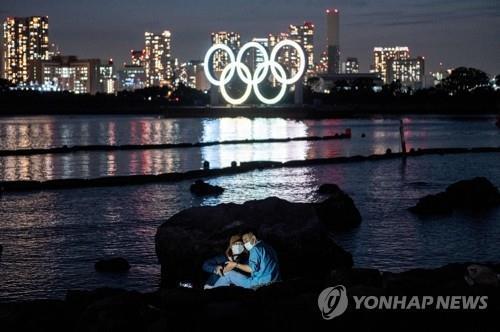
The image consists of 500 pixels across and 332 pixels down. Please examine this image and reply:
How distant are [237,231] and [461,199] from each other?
11.0 metres

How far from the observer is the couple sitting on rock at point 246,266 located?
9.69 metres

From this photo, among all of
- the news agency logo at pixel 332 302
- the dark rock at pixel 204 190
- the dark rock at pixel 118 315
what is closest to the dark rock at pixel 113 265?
the dark rock at pixel 118 315

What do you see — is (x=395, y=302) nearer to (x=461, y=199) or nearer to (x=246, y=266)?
(x=246, y=266)

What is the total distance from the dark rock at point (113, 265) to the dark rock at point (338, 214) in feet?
17.6

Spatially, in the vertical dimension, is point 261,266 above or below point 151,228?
above

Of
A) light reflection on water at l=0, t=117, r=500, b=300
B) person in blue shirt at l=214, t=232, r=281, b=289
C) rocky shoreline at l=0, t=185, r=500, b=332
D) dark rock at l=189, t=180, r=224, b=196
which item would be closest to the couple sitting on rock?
person in blue shirt at l=214, t=232, r=281, b=289

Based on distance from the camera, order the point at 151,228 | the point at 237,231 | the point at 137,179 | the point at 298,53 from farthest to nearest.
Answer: the point at 298,53, the point at 137,179, the point at 151,228, the point at 237,231

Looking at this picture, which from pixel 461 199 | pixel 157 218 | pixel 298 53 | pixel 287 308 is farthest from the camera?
pixel 298 53

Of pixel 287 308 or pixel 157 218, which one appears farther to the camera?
pixel 157 218

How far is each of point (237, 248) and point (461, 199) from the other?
1297 cm

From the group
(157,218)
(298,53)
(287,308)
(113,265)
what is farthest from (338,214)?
(298,53)

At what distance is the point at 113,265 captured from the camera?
1399 centimetres

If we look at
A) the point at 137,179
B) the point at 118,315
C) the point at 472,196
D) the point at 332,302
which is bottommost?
the point at 137,179

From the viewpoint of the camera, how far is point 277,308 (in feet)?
27.4
